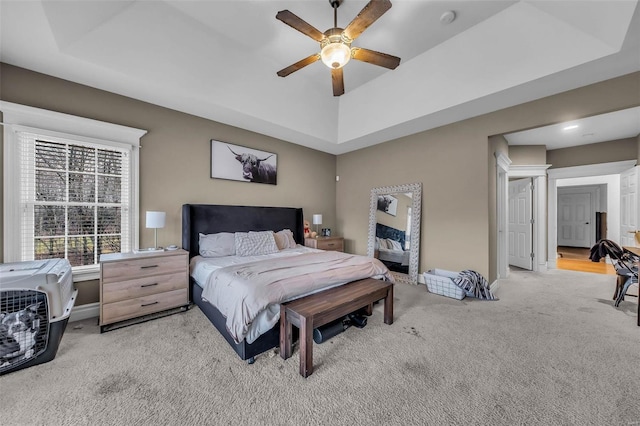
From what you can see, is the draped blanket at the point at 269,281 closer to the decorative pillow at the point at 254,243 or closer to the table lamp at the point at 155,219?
the decorative pillow at the point at 254,243

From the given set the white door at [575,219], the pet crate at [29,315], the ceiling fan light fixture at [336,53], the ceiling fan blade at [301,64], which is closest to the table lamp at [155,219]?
the pet crate at [29,315]

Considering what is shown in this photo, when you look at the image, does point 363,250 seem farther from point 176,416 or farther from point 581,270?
point 581,270

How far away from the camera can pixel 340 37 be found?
7.06 ft

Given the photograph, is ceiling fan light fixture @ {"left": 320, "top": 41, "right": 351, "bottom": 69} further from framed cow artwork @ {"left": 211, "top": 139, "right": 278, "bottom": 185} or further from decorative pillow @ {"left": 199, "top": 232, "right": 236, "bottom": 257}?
decorative pillow @ {"left": 199, "top": 232, "right": 236, "bottom": 257}

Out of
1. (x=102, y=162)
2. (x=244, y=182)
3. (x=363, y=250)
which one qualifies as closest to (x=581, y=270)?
(x=363, y=250)

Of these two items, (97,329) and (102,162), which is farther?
(102,162)

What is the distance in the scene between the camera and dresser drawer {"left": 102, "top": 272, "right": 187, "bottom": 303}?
2459 millimetres

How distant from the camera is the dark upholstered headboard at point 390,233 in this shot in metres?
4.53

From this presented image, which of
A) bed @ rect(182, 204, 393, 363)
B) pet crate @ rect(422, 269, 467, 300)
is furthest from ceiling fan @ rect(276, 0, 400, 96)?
pet crate @ rect(422, 269, 467, 300)

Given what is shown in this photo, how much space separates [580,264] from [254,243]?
7.53 meters

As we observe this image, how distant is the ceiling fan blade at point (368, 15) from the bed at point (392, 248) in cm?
336

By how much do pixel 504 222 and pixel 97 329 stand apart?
20.0ft

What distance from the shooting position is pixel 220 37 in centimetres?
298

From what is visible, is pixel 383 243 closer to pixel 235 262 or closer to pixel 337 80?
pixel 235 262
